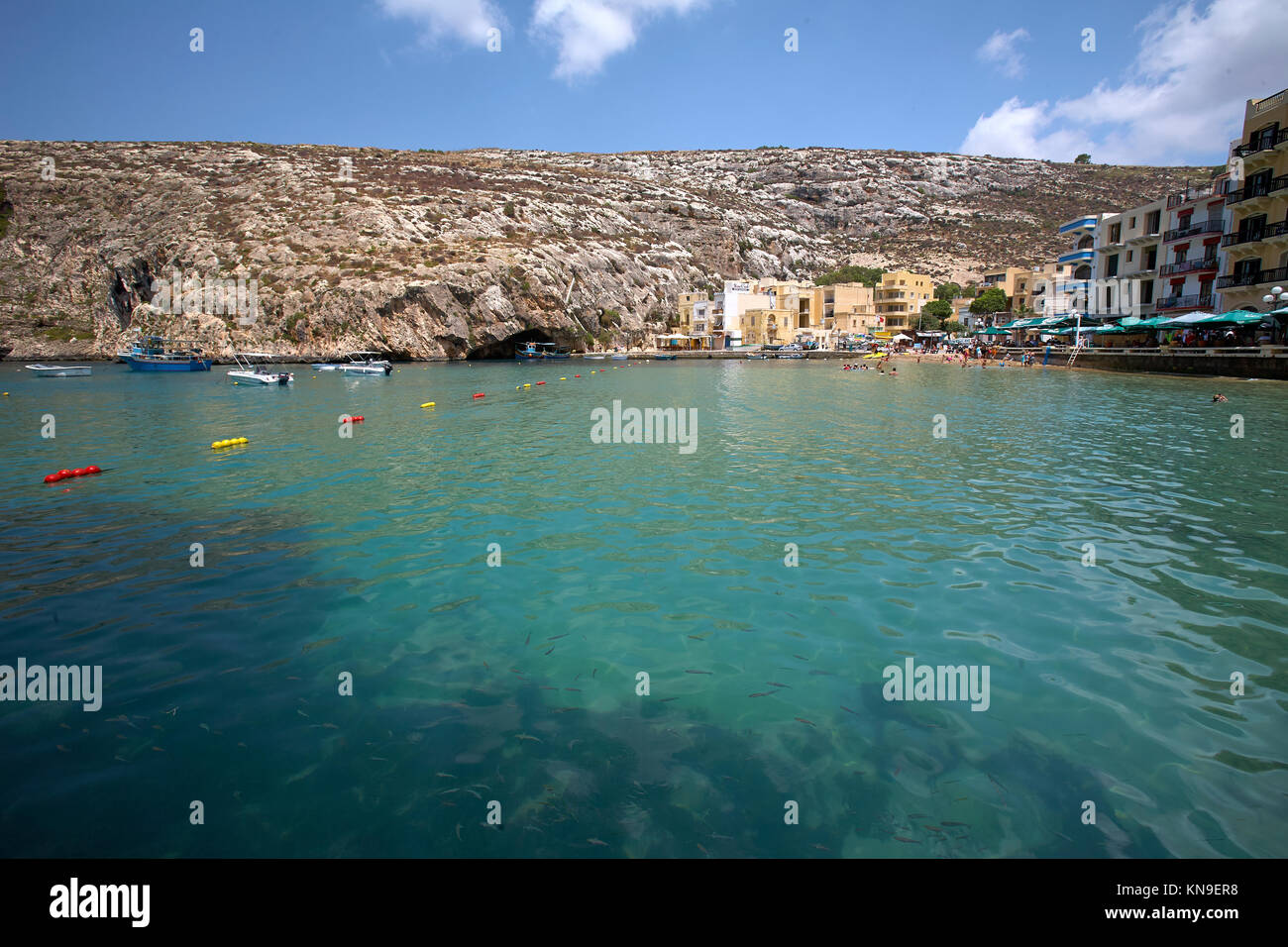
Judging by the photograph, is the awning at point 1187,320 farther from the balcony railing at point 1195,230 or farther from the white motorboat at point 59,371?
the white motorboat at point 59,371

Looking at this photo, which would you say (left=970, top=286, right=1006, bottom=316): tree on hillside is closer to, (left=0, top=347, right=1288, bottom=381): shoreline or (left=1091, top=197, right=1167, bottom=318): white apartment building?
(left=0, top=347, right=1288, bottom=381): shoreline

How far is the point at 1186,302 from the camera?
46.4m

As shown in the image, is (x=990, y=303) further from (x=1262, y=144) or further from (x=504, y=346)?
(x=504, y=346)

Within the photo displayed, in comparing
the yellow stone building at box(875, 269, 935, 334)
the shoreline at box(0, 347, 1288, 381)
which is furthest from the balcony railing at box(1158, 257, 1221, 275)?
the yellow stone building at box(875, 269, 935, 334)

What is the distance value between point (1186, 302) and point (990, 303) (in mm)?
44550

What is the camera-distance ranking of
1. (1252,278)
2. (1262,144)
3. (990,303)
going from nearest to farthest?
(1262,144) < (1252,278) < (990,303)

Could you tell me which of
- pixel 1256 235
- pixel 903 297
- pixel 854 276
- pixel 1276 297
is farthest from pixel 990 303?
pixel 1276 297

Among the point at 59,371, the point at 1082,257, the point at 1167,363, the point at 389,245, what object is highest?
the point at 389,245

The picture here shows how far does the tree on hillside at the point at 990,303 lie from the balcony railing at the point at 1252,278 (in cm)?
4799

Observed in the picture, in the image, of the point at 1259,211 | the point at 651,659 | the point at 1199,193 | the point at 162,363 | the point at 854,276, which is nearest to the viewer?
the point at 651,659

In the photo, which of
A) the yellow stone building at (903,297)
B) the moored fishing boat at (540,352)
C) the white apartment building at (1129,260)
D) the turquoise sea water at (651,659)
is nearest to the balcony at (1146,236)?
the white apartment building at (1129,260)

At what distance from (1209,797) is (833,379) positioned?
45.8m

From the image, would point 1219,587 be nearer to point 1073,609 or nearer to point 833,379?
point 1073,609
